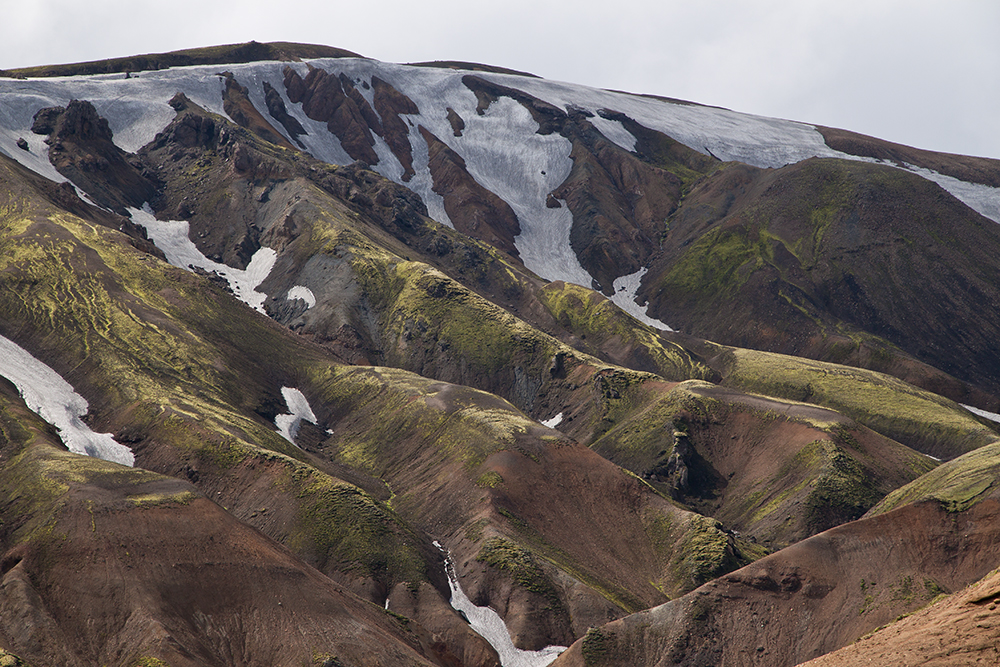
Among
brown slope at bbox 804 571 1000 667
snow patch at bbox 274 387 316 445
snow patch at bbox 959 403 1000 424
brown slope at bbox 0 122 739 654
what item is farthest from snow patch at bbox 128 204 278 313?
snow patch at bbox 959 403 1000 424

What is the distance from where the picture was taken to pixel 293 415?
104 m

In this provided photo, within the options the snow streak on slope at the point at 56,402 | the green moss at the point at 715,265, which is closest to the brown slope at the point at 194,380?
the snow streak on slope at the point at 56,402

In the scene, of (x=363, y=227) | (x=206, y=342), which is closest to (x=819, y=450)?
(x=206, y=342)

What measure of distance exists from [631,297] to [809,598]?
410ft

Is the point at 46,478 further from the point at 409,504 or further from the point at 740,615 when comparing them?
the point at 740,615

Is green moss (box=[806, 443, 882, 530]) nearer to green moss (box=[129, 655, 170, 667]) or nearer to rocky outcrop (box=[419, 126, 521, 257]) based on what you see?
green moss (box=[129, 655, 170, 667])

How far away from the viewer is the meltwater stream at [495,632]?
68.7m

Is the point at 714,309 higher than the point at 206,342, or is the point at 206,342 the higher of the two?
the point at 714,309

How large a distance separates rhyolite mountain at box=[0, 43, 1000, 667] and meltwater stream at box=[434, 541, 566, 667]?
0.85 meters

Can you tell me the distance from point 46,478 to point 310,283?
74.4 metres

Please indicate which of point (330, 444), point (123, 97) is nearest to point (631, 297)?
point (330, 444)

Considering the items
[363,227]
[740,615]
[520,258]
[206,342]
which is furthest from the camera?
[520,258]

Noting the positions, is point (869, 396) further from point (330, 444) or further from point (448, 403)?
point (330, 444)

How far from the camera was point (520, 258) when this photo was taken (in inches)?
7357
